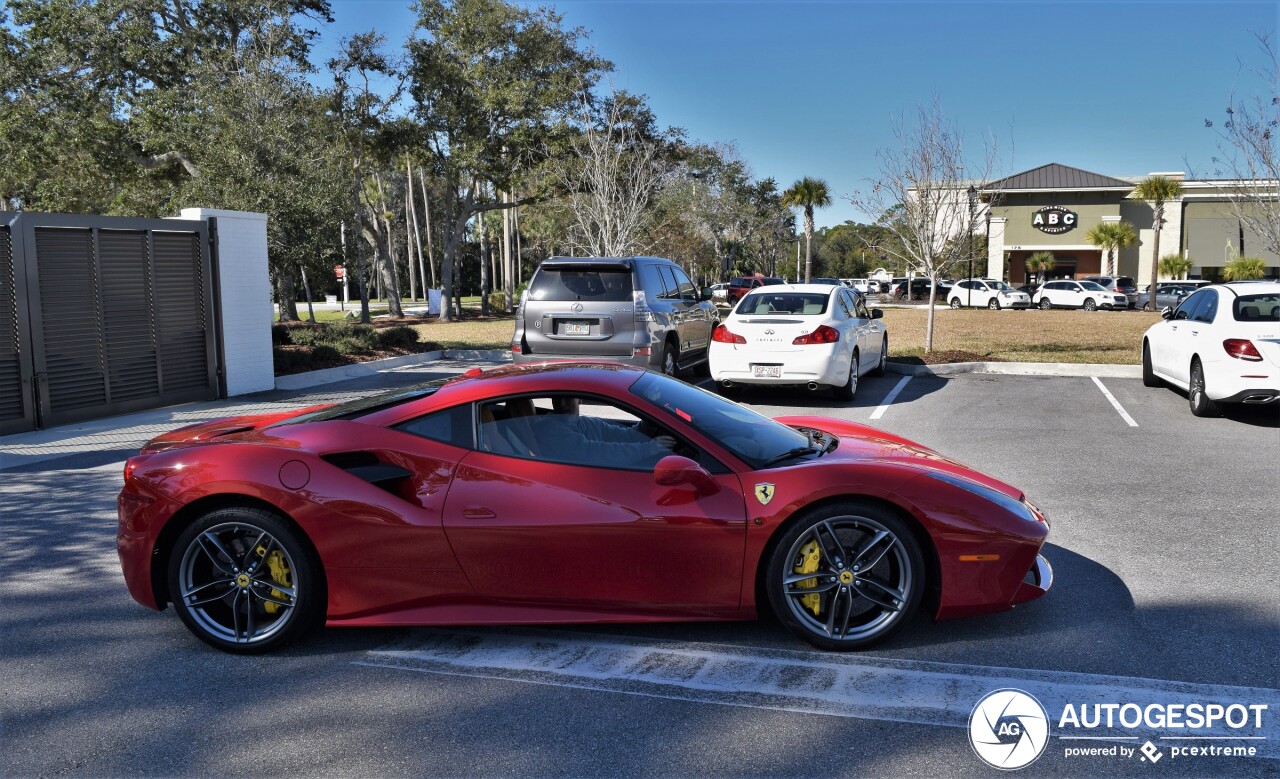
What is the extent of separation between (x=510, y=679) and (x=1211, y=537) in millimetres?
4680

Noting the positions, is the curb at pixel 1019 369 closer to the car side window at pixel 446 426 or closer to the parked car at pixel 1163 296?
the car side window at pixel 446 426

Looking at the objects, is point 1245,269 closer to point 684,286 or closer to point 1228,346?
point 1228,346

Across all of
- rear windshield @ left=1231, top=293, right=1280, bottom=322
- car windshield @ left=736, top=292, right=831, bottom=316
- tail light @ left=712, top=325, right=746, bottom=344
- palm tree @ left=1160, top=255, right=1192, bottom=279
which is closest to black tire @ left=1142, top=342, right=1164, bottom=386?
rear windshield @ left=1231, top=293, right=1280, bottom=322

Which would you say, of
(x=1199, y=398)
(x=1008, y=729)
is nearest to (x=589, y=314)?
(x=1199, y=398)

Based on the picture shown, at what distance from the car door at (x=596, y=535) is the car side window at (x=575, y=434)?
0.25ft

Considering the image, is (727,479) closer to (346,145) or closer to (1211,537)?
(1211,537)

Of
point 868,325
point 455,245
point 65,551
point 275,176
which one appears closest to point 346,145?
point 455,245

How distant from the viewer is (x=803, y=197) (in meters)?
61.6

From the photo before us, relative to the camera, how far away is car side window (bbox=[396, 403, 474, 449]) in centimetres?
429

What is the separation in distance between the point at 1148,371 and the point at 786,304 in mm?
5485

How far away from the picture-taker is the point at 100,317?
10.8m

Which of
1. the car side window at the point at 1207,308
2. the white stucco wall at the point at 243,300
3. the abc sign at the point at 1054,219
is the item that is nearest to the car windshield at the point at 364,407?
the white stucco wall at the point at 243,300

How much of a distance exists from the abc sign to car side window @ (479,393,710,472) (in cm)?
7152

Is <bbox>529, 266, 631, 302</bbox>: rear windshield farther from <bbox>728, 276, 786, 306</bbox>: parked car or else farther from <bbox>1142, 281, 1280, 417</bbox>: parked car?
<bbox>728, 276, 786, 306</bbox>: parked car
